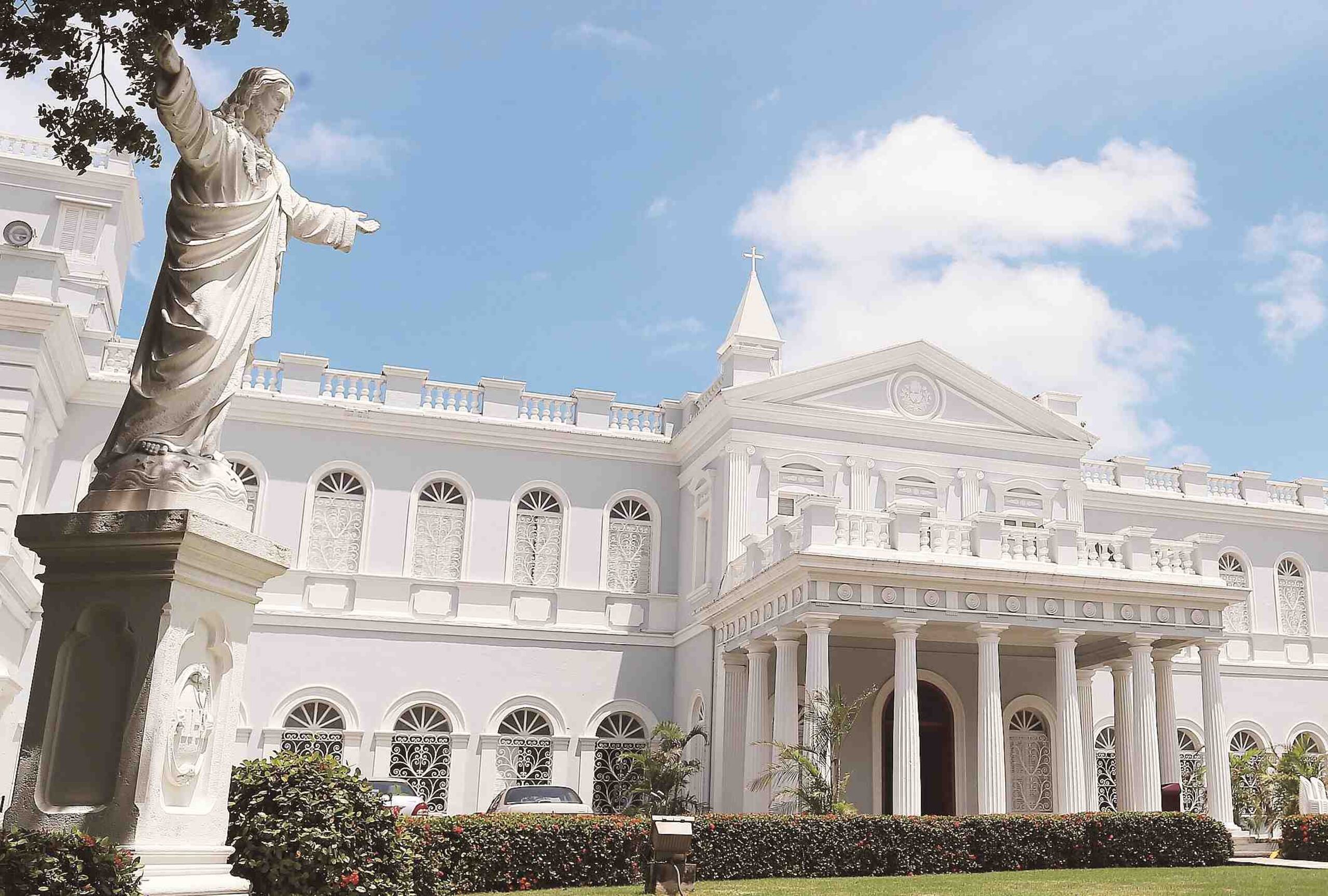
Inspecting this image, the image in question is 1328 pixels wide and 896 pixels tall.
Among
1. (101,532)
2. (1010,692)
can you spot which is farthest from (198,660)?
(1010,692)

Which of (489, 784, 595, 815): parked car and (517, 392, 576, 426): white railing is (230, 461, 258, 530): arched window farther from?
(489, 784, 595, 815): parked car

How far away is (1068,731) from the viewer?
1881 cm

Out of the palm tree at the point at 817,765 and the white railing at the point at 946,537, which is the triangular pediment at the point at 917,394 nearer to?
the white railing at the point at 946,537

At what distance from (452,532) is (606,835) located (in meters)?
10.8

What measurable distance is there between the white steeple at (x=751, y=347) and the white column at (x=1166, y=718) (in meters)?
8.31

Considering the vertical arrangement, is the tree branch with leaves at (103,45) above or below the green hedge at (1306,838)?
above

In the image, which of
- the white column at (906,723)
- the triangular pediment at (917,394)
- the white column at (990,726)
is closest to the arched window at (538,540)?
Answer: the triangular pediment at (917,394)

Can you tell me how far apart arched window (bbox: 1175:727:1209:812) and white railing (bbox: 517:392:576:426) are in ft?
43.5

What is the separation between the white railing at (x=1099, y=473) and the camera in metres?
26.8

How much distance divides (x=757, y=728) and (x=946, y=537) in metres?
4.26

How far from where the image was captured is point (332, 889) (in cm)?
632

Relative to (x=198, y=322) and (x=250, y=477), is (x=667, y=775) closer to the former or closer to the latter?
(x=250, y=477)

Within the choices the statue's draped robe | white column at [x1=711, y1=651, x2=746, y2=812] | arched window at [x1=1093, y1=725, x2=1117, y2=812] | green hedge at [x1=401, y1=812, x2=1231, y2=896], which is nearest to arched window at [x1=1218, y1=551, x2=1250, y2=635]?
arched window at [x1=1093, y1=725, x2=1117, y2=812]

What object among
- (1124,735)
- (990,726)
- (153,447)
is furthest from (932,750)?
(153,447)
